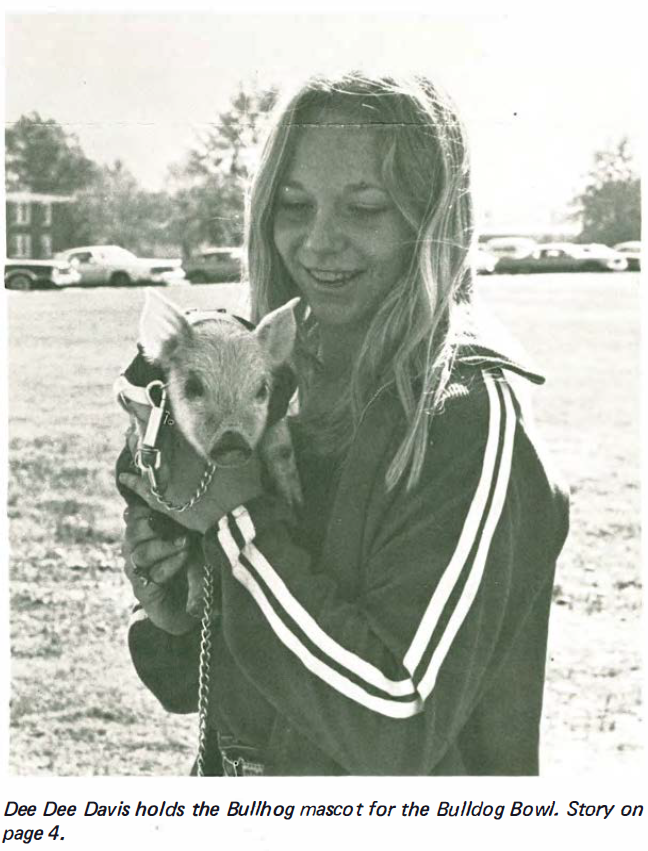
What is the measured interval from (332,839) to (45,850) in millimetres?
589

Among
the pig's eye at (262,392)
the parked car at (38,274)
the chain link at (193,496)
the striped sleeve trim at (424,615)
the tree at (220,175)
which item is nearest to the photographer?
the striped sleeve trim at (424,615)

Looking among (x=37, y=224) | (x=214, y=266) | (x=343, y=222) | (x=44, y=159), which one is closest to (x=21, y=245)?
(x=37, y=224)

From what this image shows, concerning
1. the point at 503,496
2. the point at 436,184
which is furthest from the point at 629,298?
the point at 503,496

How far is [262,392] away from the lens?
173 cm

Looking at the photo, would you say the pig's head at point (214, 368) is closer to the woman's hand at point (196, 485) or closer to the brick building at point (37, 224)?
the woman's hand at point (196, 485)

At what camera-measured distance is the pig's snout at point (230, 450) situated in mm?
1648

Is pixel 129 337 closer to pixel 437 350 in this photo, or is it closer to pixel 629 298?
pixel 437 350

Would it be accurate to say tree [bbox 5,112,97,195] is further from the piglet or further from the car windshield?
the piglet

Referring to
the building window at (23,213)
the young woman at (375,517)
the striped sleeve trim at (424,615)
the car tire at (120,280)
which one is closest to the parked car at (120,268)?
the car tire at (120,280)

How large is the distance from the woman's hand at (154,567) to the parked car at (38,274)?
59 cm

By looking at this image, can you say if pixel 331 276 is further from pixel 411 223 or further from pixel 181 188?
pixel 181 188

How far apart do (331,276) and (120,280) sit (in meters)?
0.49

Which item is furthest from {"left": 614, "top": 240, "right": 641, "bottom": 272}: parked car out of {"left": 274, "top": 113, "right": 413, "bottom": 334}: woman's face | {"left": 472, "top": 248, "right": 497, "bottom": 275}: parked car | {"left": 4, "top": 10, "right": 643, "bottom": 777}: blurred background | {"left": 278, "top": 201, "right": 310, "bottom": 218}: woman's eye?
{"left": 278, "top": 201, "right": 310, "bottom": 218}: woman's eye

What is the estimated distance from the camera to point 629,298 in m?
2.13
